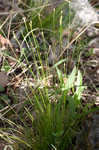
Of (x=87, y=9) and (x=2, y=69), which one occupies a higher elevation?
(x=87, y=9)

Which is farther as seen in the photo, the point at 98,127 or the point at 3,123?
the point at 3,123

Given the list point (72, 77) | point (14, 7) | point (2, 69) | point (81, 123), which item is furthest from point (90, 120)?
point (14, 7)

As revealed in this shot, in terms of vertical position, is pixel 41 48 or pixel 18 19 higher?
pixel 18 19

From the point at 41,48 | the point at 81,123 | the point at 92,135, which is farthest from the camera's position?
the point at 41,48

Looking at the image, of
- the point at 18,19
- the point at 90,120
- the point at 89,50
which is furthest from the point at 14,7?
the point at 90,120

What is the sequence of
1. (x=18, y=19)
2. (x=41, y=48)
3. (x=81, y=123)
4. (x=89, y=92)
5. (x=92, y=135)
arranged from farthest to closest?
(x=18, y=19)
(x=41, y=48)
(x=89, y=92)
(x=81, y=123)
(x=92, y=135)

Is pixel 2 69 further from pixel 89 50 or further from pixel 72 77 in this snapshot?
pixel 89 50

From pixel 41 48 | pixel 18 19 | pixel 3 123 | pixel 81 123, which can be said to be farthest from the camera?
pixel 18 19

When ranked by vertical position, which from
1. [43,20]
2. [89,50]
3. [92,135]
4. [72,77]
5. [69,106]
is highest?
[43,20]

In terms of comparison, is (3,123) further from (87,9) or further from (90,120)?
(87,9)

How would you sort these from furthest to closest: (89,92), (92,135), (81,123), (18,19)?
1. (18,19)
2. (89,92)
3. (81,123)
4. (92,135)
